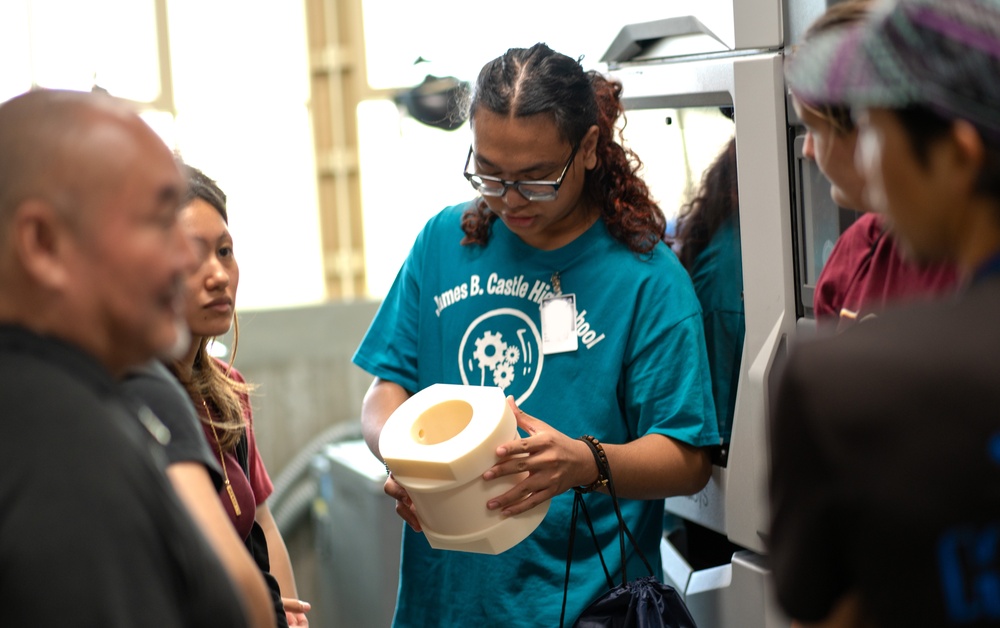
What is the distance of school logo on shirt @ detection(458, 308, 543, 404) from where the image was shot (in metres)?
1.67

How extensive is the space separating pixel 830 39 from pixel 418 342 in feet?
3.37

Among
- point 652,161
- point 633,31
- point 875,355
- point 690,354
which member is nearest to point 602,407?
point 690,354

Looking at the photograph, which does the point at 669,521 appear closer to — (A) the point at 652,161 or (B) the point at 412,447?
(A) the point at 652,161

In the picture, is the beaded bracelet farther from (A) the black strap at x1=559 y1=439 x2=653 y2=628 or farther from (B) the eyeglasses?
(B) the eyeglasses

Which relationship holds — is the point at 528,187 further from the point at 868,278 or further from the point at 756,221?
the point at 868,278

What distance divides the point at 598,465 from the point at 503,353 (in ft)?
0.88

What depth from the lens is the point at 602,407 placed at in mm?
1631

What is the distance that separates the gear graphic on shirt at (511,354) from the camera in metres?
1.68

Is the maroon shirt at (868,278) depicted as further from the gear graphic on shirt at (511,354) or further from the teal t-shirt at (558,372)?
the gear graphic on shirt at (511,354)

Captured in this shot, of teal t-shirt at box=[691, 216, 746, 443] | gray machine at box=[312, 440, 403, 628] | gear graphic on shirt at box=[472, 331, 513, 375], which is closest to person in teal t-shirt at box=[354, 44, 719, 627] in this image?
gear graphic on shirt at box=[472, 331, 513, 375]

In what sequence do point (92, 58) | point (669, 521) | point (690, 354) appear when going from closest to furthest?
1. point (690, 354)
2. point (669, 521)
3. point (92, 58)

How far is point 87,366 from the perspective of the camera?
29.5 inches

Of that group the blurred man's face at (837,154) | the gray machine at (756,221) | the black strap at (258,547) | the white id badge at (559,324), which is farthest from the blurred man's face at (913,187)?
the black strap at (258,547)

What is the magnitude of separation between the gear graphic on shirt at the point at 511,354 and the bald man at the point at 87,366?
2.98 ft
